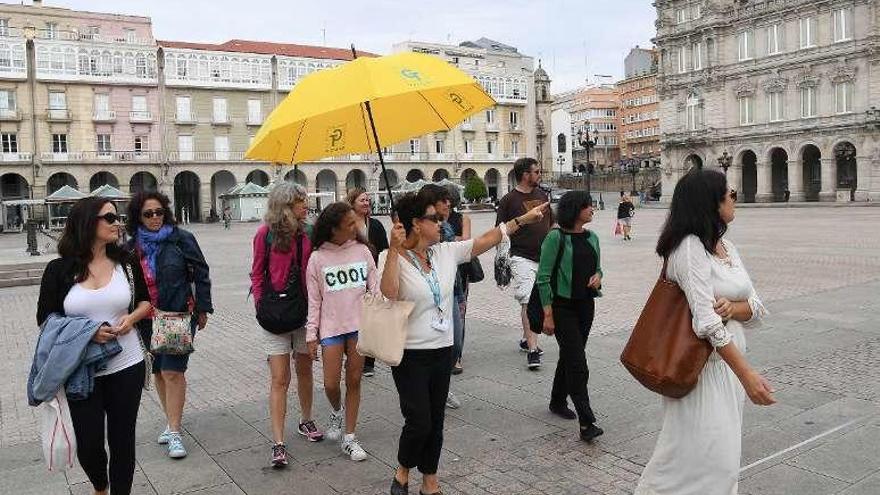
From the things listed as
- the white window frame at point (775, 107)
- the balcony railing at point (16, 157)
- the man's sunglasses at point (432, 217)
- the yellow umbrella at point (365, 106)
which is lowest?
the man's sunglasses at point (432, 217)

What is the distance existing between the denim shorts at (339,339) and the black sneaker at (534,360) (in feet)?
8.70

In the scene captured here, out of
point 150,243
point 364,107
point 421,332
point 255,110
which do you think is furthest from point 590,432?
point 255,110

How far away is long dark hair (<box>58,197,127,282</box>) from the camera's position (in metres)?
3.76

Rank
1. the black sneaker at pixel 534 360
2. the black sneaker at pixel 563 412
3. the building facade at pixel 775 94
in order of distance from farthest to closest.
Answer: the building facade at pixel 775 94 < the black sneaker at pixel 534 360 < the black sneaker at pixel 563 412

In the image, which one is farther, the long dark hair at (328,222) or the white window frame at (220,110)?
the white window frame at (220,110)

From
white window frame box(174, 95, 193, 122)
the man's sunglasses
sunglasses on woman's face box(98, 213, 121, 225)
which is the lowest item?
the man's sunglasses

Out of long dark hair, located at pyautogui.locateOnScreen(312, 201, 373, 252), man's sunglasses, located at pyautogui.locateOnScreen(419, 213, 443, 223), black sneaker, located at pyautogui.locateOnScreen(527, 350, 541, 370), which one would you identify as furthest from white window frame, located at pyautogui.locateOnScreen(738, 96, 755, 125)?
man's sunglasses, located at pyautogui.locateOnScreen(419, 213, 443, 223)

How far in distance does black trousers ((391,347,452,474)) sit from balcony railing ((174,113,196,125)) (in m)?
54.8

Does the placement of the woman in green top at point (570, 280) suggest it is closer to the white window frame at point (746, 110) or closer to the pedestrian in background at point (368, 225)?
the pedestrian in background at point (368, 225)

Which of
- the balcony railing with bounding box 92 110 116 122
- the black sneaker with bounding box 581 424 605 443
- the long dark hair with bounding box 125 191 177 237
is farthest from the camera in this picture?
the balcony railing with bounding box 92 110 116 122

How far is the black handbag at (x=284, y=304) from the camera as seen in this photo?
15.9 ft

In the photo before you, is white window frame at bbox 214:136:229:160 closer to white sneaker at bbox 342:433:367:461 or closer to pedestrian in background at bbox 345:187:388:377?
pedestrian in background at bbox 345:187:388:377

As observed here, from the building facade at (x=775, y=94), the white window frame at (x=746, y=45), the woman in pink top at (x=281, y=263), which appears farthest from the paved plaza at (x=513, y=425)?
the white window frame at (x=746, y=45)

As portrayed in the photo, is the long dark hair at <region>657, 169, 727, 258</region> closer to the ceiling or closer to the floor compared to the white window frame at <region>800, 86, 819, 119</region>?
closer to the floor
